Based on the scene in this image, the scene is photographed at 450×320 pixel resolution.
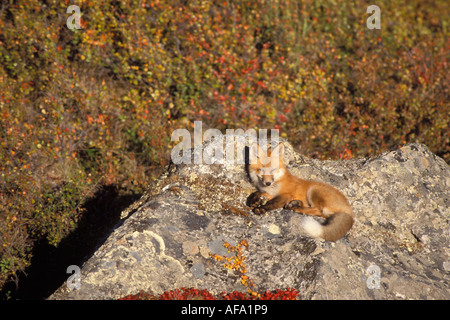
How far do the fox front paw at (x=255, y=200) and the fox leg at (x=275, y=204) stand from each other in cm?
6

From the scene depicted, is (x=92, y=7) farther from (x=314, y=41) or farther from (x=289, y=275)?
(x=289, y=275)

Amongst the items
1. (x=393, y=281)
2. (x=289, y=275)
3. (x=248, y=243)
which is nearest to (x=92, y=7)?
(x=248, y=243)

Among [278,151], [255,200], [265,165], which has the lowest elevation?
[255,200]

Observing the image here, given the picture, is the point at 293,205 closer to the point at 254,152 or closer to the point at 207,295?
the point at 254,152

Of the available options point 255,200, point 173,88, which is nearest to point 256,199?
point 255,200

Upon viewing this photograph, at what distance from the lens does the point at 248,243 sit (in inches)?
182

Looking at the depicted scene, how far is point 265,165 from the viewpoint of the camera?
5742 mm

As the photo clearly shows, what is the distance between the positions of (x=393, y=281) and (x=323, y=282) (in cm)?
86

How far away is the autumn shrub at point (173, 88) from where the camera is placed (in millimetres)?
8625

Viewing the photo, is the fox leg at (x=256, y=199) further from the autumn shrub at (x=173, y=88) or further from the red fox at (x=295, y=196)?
the autumn shrub at (x=173, y=88)

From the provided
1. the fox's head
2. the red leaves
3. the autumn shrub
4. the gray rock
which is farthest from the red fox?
the autumn shrub

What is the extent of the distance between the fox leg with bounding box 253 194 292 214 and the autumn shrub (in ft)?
11.9

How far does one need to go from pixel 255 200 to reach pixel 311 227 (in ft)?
2.86

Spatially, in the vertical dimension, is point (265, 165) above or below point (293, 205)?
above
